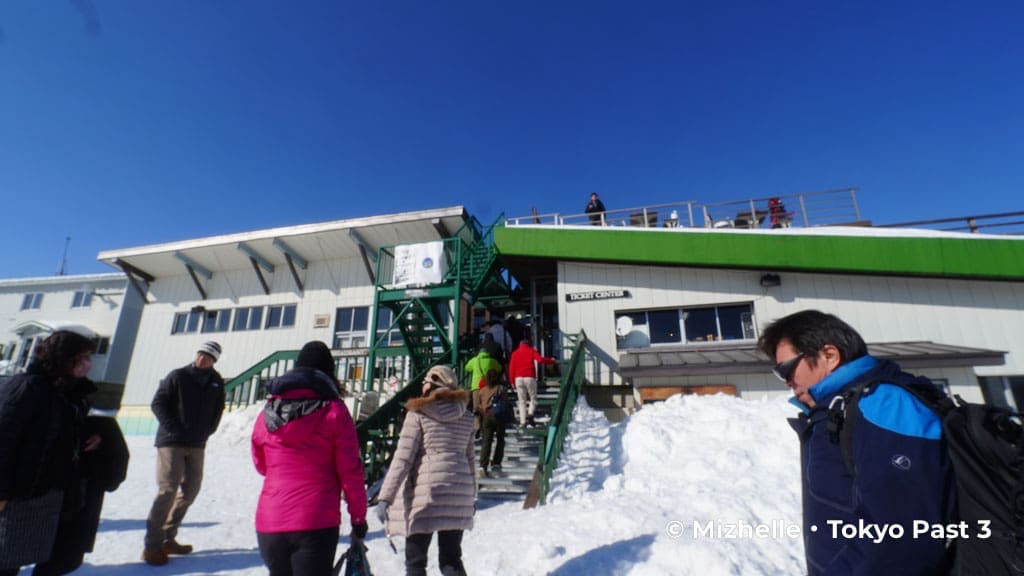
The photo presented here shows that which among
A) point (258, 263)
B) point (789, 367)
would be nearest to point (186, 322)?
point (258, 263)

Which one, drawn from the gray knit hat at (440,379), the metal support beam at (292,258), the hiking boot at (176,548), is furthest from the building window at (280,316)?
the gray knit hat at (440,379)

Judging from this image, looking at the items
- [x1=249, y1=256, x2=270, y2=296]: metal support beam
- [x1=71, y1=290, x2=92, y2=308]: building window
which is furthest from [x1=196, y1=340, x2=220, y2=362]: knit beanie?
[x1=71, y1=290, x2=92, y2=308]: building window

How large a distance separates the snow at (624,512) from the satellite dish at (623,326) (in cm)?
306

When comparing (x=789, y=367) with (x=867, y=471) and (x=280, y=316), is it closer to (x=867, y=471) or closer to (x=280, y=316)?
(x=867, y=471)

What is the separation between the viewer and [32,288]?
82.4 ft

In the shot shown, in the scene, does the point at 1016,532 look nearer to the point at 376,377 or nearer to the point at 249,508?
the point at 249,508

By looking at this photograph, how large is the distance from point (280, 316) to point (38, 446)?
A: 15.7 meters

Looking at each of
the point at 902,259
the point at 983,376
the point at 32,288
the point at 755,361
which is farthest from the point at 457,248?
the point at 32,288

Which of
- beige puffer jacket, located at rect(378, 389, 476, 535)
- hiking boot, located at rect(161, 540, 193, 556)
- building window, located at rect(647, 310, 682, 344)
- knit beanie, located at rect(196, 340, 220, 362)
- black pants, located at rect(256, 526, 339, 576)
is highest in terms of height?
building window, located at rect(647, 310, 682, 344)

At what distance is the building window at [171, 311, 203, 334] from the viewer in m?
17.7

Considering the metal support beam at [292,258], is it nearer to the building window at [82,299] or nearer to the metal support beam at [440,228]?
the metal support beam at [440,228]

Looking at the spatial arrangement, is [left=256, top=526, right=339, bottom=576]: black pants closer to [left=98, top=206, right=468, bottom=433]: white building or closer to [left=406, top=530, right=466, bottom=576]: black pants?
[left=406, top=530, right=466, bottom=576]: black pants

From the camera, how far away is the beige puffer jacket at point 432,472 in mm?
2957

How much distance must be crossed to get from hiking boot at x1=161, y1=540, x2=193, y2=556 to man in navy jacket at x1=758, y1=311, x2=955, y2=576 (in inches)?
204
